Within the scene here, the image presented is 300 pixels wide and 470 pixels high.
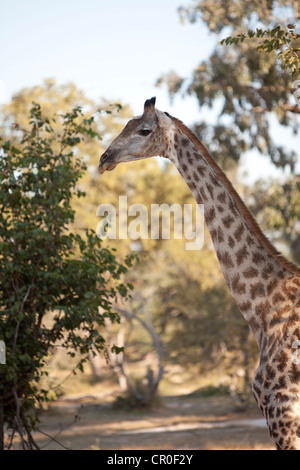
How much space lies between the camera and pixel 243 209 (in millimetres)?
4793

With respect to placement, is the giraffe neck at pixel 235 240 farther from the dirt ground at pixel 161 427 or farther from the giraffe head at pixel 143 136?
the dirt ground at pixel 161 427

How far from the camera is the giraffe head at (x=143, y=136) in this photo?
15.8 feet

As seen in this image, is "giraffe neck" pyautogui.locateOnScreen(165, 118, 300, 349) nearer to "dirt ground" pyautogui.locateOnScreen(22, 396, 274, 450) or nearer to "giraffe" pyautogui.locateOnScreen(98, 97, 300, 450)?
"giraffe" pyautogui.locateOnScreen(98, 97, 300, 450)

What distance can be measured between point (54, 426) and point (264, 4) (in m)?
11.6

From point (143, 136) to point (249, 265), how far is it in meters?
1.36

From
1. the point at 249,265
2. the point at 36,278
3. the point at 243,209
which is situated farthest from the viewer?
the point at 36,278

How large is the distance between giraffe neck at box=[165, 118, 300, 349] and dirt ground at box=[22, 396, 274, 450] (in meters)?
4.23

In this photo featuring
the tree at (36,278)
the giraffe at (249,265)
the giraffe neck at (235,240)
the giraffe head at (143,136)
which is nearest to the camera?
the giraffe at (249,265)

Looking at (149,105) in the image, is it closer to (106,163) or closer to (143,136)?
(143,136)

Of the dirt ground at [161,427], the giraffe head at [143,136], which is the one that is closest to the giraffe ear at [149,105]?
the giraffe head at [143,136]

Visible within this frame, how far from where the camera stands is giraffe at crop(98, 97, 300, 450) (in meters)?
4.14

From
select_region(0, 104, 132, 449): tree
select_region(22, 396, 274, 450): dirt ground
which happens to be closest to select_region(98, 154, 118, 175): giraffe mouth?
select_region(0, 104, 132, 449): tree

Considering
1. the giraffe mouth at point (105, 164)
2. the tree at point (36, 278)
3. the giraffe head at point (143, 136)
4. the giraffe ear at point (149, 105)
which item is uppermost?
the giraffe ear at point (149, 105)

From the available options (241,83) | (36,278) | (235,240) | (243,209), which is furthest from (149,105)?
(241,83)
